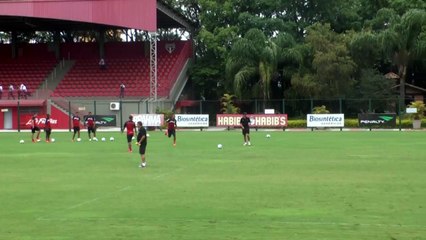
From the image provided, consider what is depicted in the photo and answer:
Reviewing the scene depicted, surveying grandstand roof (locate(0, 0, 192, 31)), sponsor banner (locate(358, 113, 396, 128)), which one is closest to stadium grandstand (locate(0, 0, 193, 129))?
grandstand roof (locate(0, 0, 192, 31))

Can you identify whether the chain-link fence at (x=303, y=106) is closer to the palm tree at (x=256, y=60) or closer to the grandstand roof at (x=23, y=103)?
the palm tree at (x=256, y=60)

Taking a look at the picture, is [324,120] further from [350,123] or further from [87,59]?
[87,59]

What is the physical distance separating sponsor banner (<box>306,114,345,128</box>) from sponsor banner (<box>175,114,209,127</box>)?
27.7 feet

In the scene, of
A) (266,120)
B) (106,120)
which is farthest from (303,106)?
(106,120)

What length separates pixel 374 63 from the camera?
205 ft

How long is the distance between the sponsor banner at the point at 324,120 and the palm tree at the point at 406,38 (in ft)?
26.6

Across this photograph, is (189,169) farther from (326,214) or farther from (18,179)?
(326,214)

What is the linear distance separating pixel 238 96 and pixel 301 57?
669 centimetres

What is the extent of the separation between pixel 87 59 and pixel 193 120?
18.8 m

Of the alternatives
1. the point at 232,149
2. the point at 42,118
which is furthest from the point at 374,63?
the point at 232,149

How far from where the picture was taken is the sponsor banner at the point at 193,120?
5516 cm

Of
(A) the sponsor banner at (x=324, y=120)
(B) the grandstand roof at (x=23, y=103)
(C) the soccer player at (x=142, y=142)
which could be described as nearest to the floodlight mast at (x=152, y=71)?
(B) the grandstand roof at (x=23, y=103)

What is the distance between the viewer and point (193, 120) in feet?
182

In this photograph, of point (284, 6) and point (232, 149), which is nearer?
point (232, 149)
